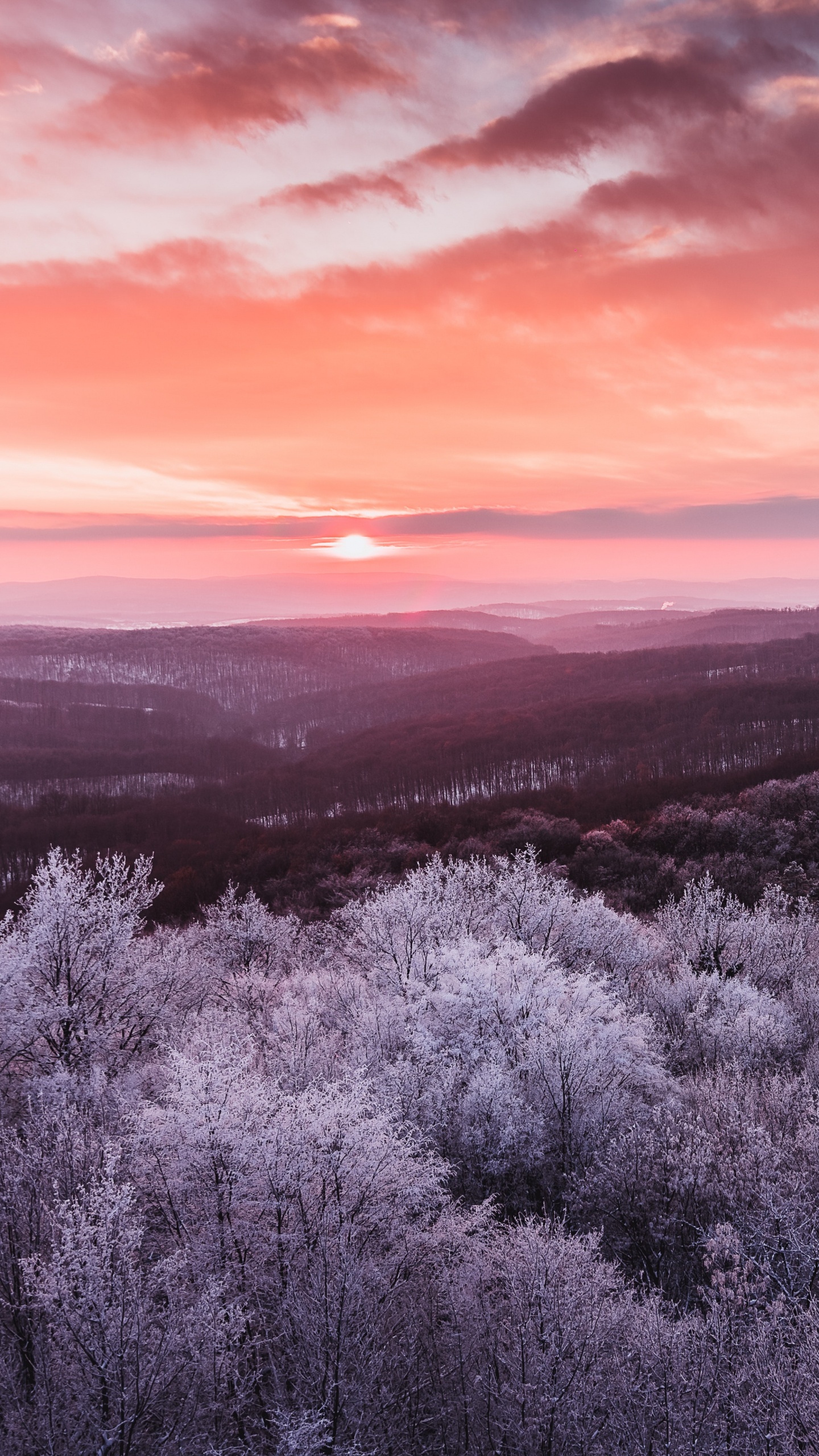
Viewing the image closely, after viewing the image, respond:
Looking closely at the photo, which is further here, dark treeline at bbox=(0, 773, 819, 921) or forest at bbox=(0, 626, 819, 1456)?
dark treeline at bbox=(0, 773, 819, 921)

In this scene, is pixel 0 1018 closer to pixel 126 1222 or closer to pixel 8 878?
pixel 126 1222

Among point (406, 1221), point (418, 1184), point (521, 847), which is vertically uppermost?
point (418, 1184)

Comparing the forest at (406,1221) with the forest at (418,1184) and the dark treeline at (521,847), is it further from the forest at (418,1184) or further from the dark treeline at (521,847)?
the dark treeline at (521,847)

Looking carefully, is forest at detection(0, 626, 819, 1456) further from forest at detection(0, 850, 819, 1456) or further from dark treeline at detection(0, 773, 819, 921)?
dark treeline at detection(0, 773, 819, 921)

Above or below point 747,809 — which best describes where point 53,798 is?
below

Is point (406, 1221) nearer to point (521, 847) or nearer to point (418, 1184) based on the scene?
point (418, 1184)

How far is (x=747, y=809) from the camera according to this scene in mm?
102062

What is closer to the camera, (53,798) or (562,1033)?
(562,1033)

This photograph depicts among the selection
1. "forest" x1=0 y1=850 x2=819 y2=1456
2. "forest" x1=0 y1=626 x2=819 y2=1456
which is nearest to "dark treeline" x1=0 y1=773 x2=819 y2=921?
"forest" x1=0 y1=626 x2=819 y2=1456

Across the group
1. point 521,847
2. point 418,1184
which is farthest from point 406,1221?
point 521,847

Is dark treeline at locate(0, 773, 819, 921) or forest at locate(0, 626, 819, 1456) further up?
forest at locate(0, 626, 819, 1456)

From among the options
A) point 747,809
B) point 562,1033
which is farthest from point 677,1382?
point 747,809

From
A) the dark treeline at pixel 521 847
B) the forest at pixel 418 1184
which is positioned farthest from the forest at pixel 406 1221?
the dark treeline at pixel 521 847

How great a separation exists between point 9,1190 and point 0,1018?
13810 millimetres
